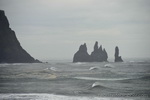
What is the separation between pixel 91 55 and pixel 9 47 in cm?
7209

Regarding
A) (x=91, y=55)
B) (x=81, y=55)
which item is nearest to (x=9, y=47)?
(x=81, y=55)

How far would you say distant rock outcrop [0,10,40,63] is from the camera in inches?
5241

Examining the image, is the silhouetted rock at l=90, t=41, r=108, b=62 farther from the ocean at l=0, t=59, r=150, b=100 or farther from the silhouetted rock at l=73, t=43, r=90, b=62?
the ocean at l=0, t=59, r=150, b=100

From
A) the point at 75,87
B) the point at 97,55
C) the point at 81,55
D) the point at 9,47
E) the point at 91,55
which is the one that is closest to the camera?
the point at 75,87

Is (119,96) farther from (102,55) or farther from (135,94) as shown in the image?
(102,55)

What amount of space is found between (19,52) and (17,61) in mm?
6192

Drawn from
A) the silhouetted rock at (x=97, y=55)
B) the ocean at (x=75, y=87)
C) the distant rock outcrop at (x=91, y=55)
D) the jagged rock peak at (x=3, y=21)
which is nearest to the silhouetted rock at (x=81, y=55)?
the distant rock outcrop at (x=91, y=55)

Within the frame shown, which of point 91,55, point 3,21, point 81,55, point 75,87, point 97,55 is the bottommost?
point 97,55

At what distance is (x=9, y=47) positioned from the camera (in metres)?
135

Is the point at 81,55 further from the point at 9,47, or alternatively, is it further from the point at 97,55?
the point at 9,47

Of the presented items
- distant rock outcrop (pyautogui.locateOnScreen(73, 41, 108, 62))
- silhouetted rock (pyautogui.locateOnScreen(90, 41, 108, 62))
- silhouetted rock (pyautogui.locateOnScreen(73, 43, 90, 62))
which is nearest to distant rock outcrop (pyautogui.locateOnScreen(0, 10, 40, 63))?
silhouetted rock (pyautogui.locateOnScreen(73, 43, 90, 62))

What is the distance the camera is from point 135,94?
2827 centimetres

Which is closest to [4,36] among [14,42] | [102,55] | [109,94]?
[14,42]

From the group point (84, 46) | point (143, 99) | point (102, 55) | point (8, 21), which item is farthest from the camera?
point (102, 55)
